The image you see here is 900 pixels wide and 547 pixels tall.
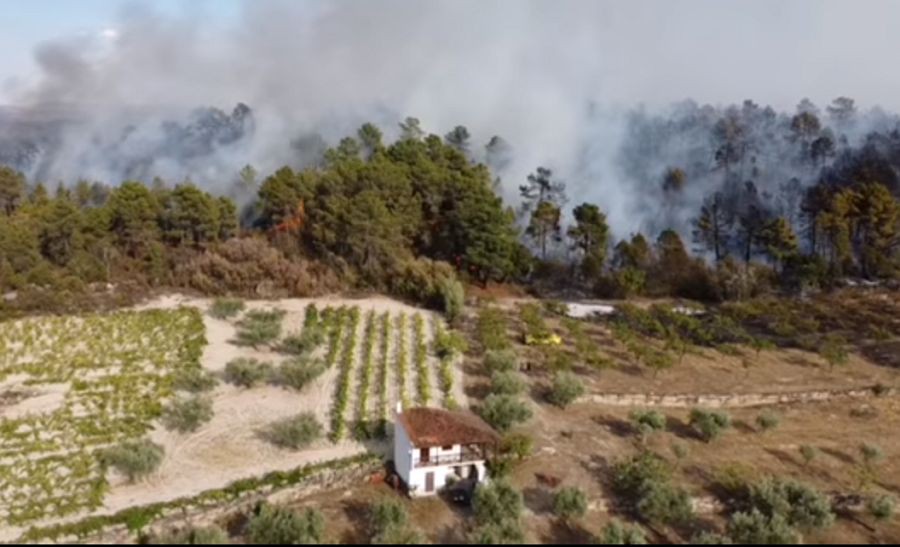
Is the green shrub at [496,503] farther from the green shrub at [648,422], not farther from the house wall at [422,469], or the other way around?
the green shrub at [648,422]

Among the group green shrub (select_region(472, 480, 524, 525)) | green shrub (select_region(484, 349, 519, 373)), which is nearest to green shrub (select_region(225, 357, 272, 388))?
green shrub (select_region(484, 349, 519, 373))

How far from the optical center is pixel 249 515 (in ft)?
73.5

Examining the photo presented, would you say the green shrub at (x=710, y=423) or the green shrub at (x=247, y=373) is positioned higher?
the green shrub at (x=247, y=373)

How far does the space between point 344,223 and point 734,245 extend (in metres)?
29.5

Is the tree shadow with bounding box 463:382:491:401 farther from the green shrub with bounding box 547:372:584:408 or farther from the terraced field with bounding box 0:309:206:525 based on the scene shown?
the terraced field with bounding box 0:309:206:525

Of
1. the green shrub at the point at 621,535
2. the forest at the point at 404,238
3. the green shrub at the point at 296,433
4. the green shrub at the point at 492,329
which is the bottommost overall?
the green shrub at the point at 621,535

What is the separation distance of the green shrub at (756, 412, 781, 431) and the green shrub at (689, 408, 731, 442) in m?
1.37

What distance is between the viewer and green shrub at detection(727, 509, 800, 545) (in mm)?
20484

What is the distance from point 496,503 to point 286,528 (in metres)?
5.78

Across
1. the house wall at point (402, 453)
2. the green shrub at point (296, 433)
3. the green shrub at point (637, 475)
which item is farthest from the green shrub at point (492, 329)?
the green shrub at point (637, 475)

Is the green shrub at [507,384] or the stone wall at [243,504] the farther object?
the green shrub at [507,384]

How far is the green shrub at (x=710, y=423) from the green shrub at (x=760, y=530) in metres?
6.38

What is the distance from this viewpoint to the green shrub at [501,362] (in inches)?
1314

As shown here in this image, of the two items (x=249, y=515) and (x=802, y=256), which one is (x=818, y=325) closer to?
(x=802, y=256)
